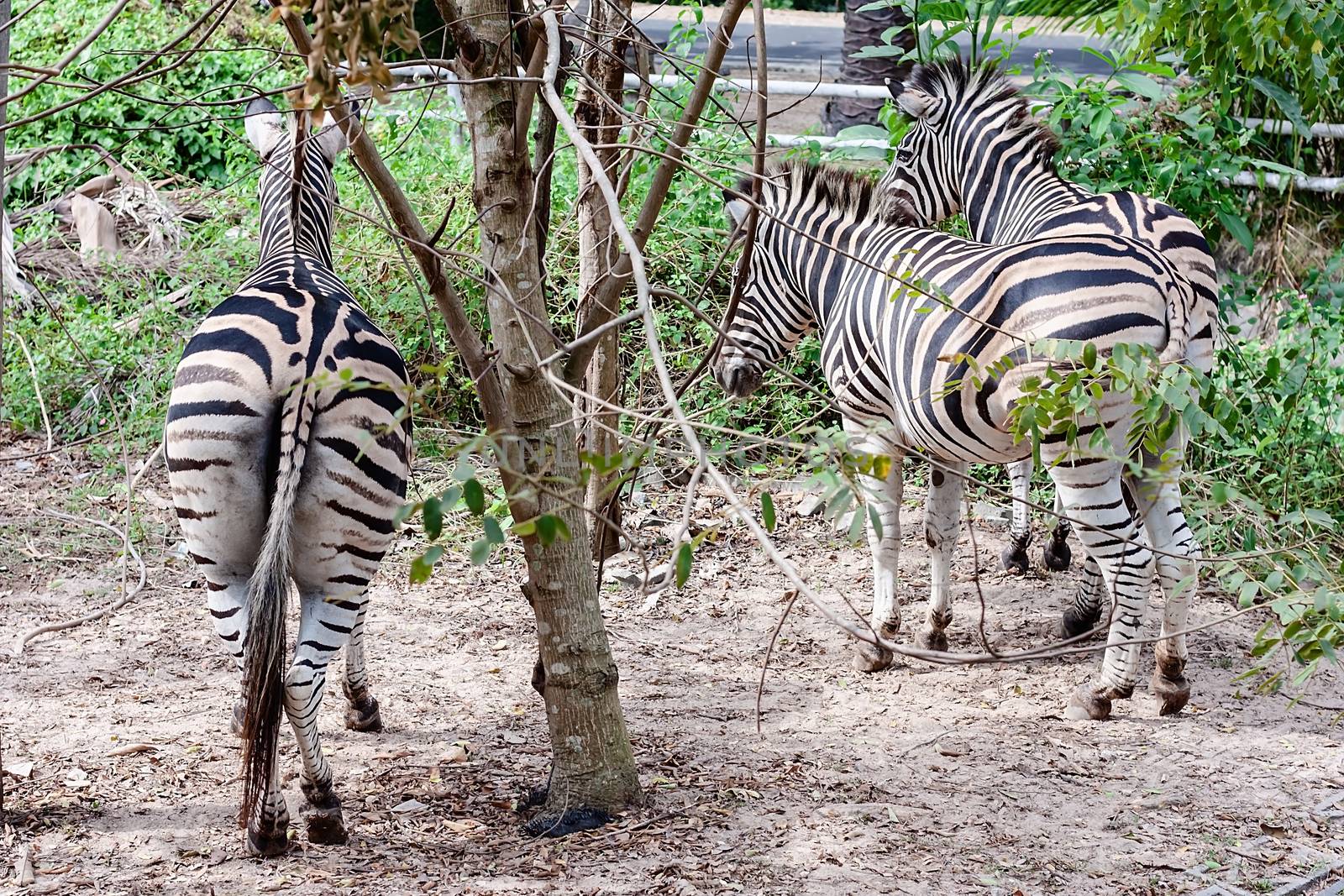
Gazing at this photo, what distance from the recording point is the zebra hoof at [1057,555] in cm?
638

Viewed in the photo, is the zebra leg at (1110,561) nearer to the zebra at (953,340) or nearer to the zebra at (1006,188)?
the zebra at (953,340)

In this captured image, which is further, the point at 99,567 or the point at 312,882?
the point at 99,567

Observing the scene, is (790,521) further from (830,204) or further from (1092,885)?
(1092,885)

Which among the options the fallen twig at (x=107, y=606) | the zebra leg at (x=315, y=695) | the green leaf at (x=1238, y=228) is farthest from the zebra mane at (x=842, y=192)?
the fallen twig at (x=107, y=606)

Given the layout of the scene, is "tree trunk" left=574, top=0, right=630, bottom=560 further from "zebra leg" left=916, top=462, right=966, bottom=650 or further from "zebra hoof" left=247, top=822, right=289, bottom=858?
"zebra hoof" left=247, top=822, right=289, bottom=858

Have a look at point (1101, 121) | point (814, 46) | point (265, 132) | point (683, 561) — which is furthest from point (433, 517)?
point (814, 46)

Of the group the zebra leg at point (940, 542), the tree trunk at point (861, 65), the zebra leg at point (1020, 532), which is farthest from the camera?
the tree trunk at point (861, 65)

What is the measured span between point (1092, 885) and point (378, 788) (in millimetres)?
2405

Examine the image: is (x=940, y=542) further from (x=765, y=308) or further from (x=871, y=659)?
(x=765, y=308)

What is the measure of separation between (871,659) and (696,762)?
3.95 ft

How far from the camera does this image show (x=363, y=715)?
15.3 feet

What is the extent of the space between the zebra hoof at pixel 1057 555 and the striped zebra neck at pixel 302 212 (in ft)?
13.1

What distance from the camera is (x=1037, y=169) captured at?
5.67 metres

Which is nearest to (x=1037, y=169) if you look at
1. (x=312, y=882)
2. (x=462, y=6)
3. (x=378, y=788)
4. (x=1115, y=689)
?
(x=1115, y=689)
